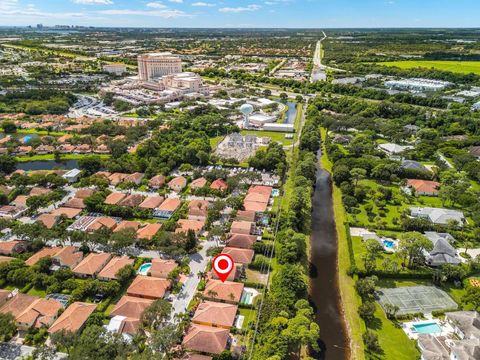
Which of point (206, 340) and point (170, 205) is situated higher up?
point (206, 340)

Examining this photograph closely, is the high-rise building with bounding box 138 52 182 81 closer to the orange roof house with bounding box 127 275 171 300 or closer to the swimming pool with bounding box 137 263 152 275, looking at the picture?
the swimming pool with bounding box 137 263 152 275

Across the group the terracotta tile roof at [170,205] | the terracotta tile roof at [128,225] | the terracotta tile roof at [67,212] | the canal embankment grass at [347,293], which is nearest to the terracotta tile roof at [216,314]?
the canal embankment grass at [347,293]

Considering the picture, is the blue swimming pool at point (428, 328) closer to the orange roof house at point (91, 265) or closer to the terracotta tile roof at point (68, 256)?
the orange roof house at point (91, 265)

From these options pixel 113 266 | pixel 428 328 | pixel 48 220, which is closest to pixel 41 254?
pixel 48 220

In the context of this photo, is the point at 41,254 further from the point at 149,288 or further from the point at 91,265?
the point at 149,288

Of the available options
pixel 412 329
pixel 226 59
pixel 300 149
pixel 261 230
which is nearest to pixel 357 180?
pixel 300 149
